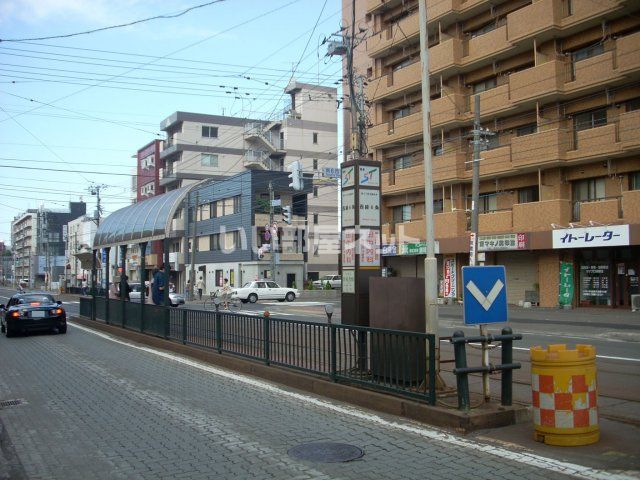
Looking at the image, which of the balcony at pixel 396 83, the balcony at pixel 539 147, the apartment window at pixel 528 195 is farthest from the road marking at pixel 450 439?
the balcony at pixel 396 83

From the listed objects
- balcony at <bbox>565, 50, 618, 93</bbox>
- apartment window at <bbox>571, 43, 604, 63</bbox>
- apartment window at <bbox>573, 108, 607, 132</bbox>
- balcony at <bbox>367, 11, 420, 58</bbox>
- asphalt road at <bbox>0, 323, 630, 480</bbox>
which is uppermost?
balcony at <bbox>367, 11, 420, 58</bbox>

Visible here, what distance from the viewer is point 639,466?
209 inches

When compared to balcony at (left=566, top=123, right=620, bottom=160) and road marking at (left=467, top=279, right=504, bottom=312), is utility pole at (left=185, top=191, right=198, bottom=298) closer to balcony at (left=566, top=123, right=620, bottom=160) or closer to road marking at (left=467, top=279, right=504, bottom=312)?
balcony at (left=566, top=123, right=620, bottom=160)

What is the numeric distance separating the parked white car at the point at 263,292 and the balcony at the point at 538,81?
21.3 m

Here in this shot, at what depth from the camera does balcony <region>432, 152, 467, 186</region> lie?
33.7m

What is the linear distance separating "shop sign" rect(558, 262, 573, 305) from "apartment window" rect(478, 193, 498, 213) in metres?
5.34

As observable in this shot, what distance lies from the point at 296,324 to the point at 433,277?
2.75m

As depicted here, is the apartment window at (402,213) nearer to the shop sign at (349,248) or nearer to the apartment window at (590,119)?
the apartment window at (590,119)

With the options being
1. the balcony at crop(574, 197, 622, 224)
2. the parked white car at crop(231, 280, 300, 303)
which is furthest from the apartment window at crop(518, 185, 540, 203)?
the parked white car at crop(231, 280, 300, 303)

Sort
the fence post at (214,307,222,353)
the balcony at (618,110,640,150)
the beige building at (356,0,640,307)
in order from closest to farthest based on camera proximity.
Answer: the fence post at (214,307,222,353)
the balcony at (618,110,640,150)
the beige building at (356,0,640,307)

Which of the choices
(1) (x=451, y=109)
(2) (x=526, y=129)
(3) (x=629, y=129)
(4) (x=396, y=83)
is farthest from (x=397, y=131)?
(3) (x=629, y=129)

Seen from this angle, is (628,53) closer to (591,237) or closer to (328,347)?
(591,237)

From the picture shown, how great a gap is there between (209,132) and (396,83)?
34513 mm

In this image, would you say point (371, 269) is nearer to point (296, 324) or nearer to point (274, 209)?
point (296, 324)
